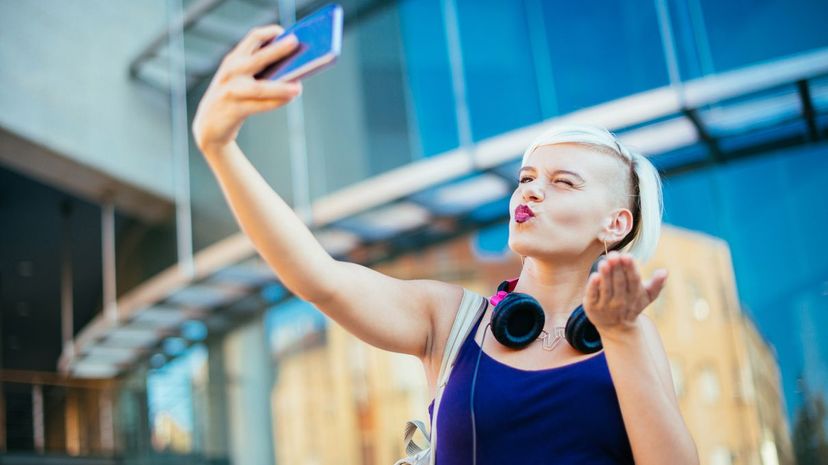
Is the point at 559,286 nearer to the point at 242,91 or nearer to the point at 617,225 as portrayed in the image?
the point at 617,225

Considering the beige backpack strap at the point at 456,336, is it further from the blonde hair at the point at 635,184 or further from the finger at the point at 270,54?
the finger at the point at 270,54

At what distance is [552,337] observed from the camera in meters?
1.68

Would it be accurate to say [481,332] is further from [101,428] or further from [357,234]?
[101,428]

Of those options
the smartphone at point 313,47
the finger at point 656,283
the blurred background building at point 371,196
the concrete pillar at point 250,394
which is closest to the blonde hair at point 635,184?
the finger at point 656,283

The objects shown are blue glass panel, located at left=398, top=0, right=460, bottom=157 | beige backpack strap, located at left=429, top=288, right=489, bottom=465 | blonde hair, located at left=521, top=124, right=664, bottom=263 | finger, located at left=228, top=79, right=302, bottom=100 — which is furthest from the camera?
blue glass panel, located at left=398, top=0, right=460, bottom=157

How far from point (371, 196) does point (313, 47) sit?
834 centimetres

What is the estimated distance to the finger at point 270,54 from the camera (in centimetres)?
143

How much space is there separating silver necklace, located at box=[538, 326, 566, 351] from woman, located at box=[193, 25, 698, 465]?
0.04ft

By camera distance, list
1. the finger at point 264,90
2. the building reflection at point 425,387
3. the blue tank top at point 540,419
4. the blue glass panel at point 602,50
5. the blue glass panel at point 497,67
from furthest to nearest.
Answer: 1. the blue glass panel at point 497,67
2. the blue glass panel at point 602,50
3. the building reflection at point 425,387
4. the blue tank top at point 540,419
5. the finger at point 264,90

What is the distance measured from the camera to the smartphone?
4.48 feet

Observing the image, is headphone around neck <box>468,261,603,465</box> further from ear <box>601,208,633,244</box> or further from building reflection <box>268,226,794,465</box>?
building reflection <box>268,226,794,465</box>

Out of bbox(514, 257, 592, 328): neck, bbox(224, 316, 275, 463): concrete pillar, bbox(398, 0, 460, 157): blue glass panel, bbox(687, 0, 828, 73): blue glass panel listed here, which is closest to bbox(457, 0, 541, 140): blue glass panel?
bbox(398, 0, 460, 157): blue glass panel

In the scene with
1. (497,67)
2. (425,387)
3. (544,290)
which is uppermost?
(497,67)

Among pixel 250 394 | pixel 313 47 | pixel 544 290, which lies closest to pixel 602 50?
pixel 250 394
